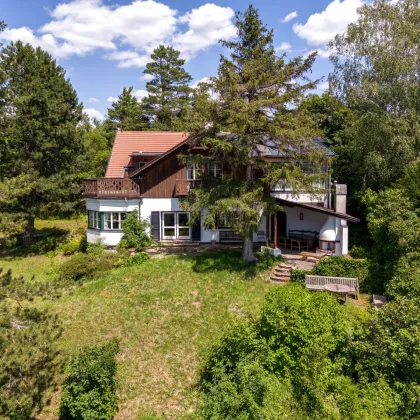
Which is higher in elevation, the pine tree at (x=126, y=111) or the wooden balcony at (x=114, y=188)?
the pine tree at (x=126, y=111)

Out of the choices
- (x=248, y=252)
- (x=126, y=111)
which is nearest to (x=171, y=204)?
(x=248, y=252)

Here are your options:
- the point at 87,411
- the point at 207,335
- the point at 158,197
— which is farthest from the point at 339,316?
the point at 158,197

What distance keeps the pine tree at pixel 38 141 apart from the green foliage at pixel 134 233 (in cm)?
562

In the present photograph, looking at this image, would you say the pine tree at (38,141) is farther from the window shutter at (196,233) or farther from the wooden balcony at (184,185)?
the window shutter at (196,233)

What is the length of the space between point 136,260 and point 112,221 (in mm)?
3885

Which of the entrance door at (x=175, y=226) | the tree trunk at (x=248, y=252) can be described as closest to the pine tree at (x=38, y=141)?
the entrance door at (x=175, y=226)

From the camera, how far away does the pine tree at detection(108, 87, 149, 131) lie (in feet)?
146

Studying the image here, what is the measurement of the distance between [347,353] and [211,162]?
36.0 ft

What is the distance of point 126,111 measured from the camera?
45.1 m

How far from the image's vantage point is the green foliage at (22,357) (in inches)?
358

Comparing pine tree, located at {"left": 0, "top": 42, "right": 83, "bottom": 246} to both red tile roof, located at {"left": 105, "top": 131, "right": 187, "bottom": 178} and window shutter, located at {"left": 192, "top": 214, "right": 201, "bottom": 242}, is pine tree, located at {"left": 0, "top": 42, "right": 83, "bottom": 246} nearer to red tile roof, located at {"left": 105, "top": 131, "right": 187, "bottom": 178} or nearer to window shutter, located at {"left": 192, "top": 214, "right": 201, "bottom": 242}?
red tile roof, located at {"left": 105, "top": 131, "right": 187, "bottom": 178}

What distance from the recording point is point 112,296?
15.8 metres

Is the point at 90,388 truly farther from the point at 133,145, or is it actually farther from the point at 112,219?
the point at 133,145

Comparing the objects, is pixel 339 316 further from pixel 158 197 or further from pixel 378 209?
pixel 158 197
